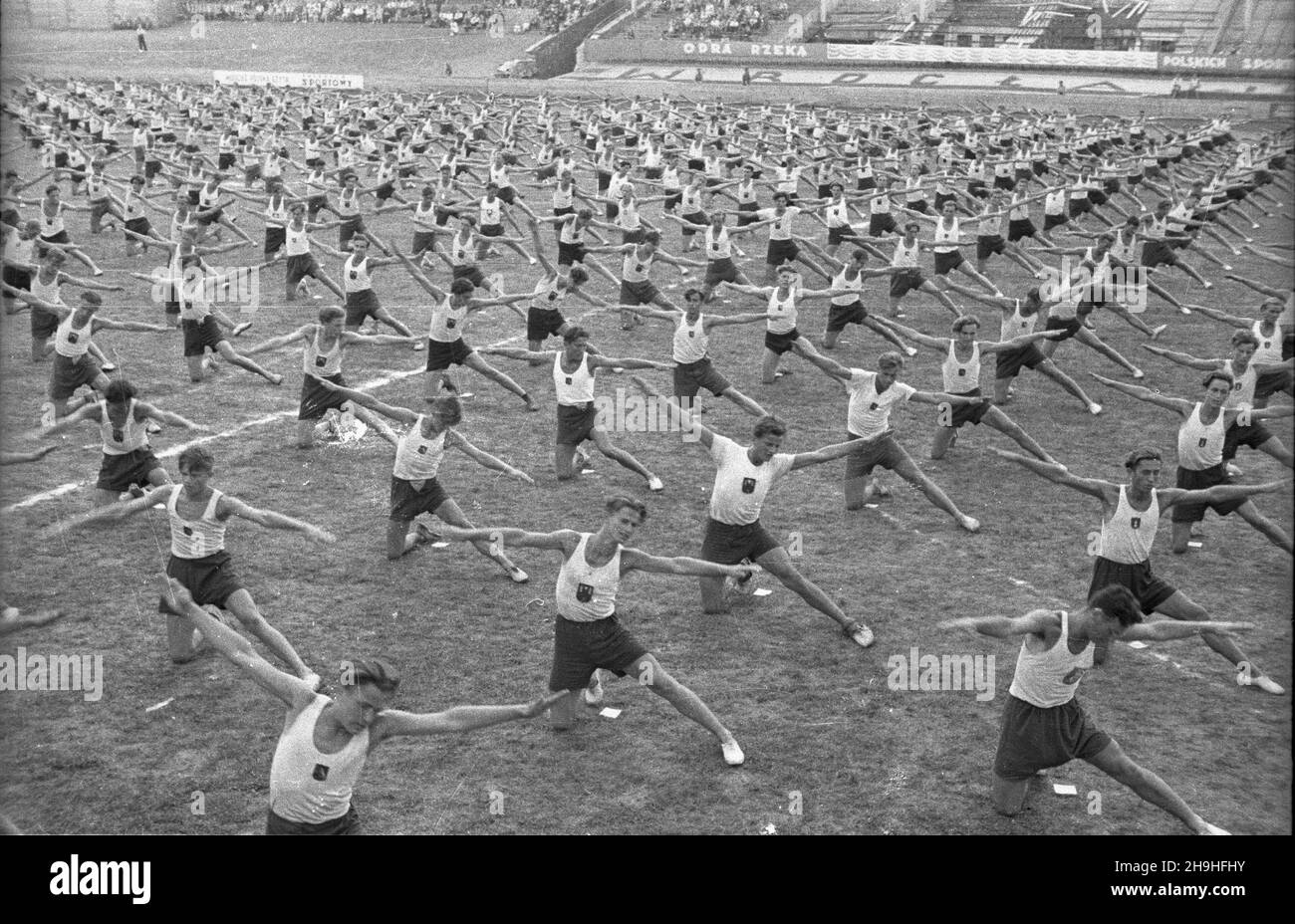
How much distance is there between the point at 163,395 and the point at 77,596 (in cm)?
600

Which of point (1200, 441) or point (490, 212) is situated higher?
point (1200, 441)

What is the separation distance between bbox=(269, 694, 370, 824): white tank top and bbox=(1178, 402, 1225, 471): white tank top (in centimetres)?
832

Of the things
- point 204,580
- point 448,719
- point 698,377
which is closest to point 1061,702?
point 448,719

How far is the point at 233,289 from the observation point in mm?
21516

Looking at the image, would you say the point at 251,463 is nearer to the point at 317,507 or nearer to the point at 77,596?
the point at 317,507

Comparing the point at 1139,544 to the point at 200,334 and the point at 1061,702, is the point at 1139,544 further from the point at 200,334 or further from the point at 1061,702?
the point at 200,334

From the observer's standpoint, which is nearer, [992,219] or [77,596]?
[77,596]

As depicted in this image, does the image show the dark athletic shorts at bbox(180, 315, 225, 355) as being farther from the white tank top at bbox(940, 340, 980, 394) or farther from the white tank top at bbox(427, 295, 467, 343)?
the white tank top at bbox(940, 340, 980, 394)

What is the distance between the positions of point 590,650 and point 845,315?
1105 centimetres

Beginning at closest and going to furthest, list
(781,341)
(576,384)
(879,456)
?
1. (879,456)
2. (576,384)
3. (781,341)

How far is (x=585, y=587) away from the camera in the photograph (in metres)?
8.44

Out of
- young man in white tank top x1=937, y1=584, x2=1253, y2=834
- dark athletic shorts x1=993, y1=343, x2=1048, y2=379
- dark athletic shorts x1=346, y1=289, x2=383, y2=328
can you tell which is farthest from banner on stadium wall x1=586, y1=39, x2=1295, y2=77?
young man in white tank top x1=937, y1=584, x2=1253, y2=834

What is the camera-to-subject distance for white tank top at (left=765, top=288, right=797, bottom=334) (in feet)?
54.0

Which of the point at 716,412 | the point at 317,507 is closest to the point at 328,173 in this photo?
the point at 716,412
